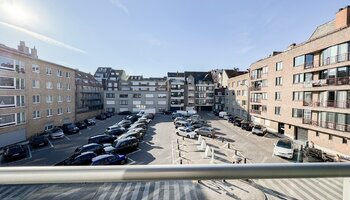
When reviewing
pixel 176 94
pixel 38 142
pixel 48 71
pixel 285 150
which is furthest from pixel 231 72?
pixel 38 142

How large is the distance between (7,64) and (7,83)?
210cm

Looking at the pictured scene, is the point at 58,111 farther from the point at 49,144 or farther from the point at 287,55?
the point at 287,55

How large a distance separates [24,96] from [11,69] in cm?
366

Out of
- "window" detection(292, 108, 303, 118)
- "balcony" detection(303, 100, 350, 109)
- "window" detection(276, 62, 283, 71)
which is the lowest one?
"window" detection(292, 108, 303, 118)

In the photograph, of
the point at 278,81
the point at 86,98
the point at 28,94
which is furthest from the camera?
the point at 86,98

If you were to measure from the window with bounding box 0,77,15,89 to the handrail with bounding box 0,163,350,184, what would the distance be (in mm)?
27707

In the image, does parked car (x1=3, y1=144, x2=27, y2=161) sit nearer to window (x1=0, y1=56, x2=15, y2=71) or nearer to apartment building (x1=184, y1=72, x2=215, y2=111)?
window (x1=0, y1=56, x2=15, y2=71)

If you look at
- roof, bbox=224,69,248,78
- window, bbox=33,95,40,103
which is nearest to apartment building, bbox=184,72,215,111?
roof, bbox=224,69,248,78

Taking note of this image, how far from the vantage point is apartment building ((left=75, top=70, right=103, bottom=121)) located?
42.8m

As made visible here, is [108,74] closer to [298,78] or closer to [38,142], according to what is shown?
[38,142]

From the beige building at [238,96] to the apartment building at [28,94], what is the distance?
34226 millimetres

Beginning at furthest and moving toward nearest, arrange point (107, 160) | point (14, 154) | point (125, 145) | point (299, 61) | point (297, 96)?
point (297, 96) → point (299, 61) → point (125, 145) → point (14, 154) → point (107, 160)

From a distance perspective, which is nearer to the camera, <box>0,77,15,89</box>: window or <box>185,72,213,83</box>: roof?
<box>0,77,15,89</box>: window

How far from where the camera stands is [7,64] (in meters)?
22.7
